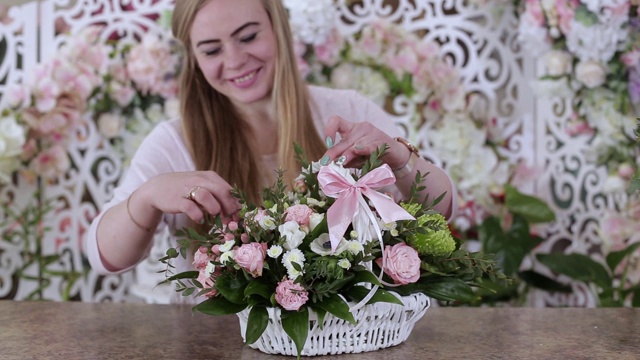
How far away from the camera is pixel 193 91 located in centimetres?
225

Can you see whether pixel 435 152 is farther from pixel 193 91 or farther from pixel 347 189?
pixel 347 189

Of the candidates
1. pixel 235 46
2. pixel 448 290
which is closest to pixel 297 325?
pixel 448 290

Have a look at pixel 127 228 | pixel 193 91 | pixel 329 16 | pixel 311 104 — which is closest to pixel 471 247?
pixel 329 16

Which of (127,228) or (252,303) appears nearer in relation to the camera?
(252,303)

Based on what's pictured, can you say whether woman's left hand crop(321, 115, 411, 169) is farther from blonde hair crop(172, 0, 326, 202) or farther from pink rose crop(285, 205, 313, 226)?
blonde hair crop(172, 0, 326, 202)

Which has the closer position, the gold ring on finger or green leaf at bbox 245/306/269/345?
green leaf at bbox 245/306/269/345

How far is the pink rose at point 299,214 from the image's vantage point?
1292 mm

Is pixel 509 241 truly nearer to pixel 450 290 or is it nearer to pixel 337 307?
pixel 450 290

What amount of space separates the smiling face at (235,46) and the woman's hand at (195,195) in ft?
1.53

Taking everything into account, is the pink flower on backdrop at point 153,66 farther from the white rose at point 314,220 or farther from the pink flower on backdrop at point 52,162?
the white rose at point 314,220

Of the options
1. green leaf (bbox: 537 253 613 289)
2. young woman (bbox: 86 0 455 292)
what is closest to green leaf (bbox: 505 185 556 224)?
green leaf (bbox: 537 253 613 289)

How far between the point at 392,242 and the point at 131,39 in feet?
7.54

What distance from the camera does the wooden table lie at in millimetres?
1367

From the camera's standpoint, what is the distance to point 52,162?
10.8 ft
